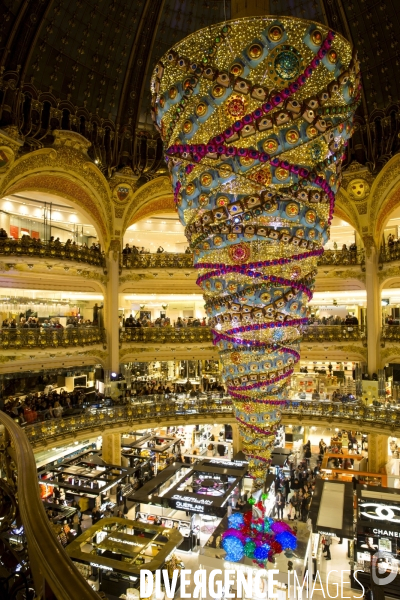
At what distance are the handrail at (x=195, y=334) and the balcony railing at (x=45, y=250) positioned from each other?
4010 millimetres

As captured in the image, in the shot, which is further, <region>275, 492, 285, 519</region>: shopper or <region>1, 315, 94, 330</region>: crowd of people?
<region>1, 315, 94, 330</region>: crowd of people

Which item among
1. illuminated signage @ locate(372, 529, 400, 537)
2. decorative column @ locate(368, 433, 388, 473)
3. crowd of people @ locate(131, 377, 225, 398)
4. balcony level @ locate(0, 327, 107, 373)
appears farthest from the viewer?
crowd of people @ locate(131, 377, 225, 398)

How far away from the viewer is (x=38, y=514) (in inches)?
82.9

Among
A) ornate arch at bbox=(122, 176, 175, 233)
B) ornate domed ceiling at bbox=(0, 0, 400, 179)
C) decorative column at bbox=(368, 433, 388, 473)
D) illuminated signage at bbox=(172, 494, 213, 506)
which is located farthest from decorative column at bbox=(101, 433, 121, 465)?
ornate domed ceiling at bbox=(0, 0, 400, 179)

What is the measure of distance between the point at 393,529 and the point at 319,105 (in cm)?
1119

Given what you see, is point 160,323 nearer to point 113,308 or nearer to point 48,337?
point 113,308

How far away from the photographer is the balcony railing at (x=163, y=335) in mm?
21891

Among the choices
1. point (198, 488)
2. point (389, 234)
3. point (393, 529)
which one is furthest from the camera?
point (389, 234)

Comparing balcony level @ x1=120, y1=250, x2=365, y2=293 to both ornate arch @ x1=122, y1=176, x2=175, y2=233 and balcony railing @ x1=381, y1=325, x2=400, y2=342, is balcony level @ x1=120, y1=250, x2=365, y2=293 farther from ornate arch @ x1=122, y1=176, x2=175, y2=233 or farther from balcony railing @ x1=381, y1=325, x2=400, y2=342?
balcony railing @ x1=381, y1=325, x2=400, y2=342

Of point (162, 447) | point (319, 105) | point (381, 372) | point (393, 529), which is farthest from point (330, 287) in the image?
point (319, 105)

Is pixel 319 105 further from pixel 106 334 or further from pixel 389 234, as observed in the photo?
pixel 389 234

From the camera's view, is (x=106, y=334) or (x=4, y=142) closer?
(x=4, y=142)

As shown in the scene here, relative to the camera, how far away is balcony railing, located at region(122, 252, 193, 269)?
860 inches

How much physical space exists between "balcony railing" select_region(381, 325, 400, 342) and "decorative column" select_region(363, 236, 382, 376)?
1.31 feet
